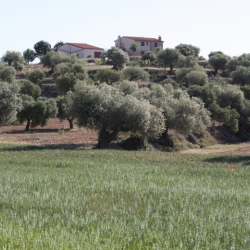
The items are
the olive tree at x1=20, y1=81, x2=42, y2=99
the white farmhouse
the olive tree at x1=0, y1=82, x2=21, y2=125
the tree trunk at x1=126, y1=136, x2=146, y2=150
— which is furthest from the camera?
the white farmhouse

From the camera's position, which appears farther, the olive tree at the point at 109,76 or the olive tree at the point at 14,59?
the olive tree at the point at 14,59

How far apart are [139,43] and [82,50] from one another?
82.0 feet

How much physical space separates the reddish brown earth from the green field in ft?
75.6

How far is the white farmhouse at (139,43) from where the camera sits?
157 metres

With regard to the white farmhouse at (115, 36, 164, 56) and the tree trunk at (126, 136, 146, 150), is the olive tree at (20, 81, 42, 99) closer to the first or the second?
the tree trunk at (126, 136, 146, 150)

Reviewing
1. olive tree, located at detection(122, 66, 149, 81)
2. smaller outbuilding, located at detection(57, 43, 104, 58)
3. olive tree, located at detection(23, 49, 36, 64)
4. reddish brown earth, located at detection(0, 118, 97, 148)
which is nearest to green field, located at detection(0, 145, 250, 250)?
reddish brown earth, located at detection(0, 118, 97, 148)

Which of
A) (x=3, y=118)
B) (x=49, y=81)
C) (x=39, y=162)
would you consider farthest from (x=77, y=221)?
(x=49, y=81)

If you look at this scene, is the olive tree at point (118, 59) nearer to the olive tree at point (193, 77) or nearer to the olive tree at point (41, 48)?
the olive tree at point (193, 77)

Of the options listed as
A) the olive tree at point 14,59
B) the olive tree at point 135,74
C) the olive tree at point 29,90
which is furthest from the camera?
the olive tree at point 14,59

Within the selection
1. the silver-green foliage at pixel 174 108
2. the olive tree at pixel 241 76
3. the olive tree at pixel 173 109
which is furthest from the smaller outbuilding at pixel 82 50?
the silver-green foliage at pixel 174 108

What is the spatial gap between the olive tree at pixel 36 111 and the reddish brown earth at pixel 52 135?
178 centimetres

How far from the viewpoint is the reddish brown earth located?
5234 cm

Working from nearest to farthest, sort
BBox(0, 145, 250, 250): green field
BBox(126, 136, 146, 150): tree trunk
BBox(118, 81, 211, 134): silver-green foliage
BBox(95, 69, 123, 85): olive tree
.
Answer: BBox(0, 145, 250, 250): green field
BBox(126, 136, 146, 150): tree trunk
BBox(118, 81, 211, 134): silver-green foliage
BBox(95, 69, 123, 85): olive tree

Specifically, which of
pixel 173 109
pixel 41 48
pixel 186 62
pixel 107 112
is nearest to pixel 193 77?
pixel 186 62
